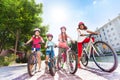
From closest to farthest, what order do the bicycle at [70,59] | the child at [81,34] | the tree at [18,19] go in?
the bicycle at [70,59] → the child at [81,34] → the tree at [18,19]

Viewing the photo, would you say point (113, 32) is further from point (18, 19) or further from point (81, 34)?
point (81, 34)

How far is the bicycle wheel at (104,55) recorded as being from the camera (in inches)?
177

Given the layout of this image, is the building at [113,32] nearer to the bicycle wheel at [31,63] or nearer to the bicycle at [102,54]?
the bicycle at [102,54]

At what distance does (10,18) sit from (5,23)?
1159 mm

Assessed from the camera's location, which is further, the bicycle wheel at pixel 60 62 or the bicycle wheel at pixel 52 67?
the bicycle wheel at pixel 60 62

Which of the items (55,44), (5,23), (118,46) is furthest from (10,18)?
(118,46)

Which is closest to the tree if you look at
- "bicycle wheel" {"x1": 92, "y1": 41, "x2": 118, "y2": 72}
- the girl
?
the girl

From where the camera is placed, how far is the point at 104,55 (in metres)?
4.93

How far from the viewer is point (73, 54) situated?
17.0 ft

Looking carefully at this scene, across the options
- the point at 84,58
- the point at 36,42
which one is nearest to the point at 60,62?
the point at 84,58

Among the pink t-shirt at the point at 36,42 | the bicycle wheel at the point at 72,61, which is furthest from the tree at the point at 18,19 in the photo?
the bicycle wheel at the point at 72,61

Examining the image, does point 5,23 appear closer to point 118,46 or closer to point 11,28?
point 11,28

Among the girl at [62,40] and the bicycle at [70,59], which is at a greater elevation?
the girl at [62,40]

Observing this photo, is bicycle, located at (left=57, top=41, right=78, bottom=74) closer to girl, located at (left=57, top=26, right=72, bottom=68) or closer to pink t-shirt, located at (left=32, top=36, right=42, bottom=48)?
girl, located at (left=57, top=26, right=72, bottom=68)
